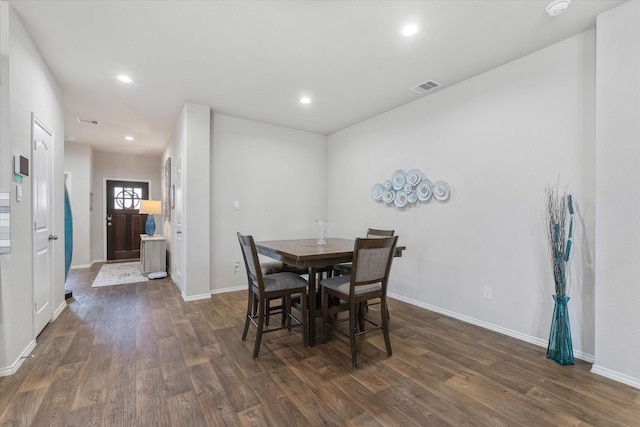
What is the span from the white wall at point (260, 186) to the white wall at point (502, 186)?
1604 mm

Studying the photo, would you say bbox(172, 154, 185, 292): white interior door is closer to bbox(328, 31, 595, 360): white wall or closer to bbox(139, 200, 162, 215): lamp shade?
bbox(139, 200, 162, 215): lamp shade

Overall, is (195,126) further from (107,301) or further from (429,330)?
(429,330)

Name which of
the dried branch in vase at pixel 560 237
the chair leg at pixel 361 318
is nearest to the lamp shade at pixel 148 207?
the chair leg at pixel 361 318

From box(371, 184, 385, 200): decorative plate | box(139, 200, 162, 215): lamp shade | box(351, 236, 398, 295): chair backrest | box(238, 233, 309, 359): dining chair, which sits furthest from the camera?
box(139, 200, 162, 215): lamp shade

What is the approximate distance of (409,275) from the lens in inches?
147

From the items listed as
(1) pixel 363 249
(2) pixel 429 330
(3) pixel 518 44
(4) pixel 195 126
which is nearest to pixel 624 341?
(2) pixel 429 330

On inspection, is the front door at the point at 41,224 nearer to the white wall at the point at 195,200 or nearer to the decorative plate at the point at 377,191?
the white wall at the point at 195,200

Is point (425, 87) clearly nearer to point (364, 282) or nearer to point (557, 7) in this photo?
point (557, 7)

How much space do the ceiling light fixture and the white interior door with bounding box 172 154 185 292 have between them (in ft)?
13.8

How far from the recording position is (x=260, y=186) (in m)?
4.60

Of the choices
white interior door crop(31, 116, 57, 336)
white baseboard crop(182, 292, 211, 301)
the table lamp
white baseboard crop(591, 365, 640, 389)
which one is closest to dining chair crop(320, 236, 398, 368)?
white baseboard crop(591, 365, 640, 389)

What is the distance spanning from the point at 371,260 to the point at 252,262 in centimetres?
97

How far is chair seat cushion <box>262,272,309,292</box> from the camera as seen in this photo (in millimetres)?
2426

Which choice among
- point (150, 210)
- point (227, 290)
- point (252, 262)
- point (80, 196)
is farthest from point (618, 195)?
point (80, 196)
